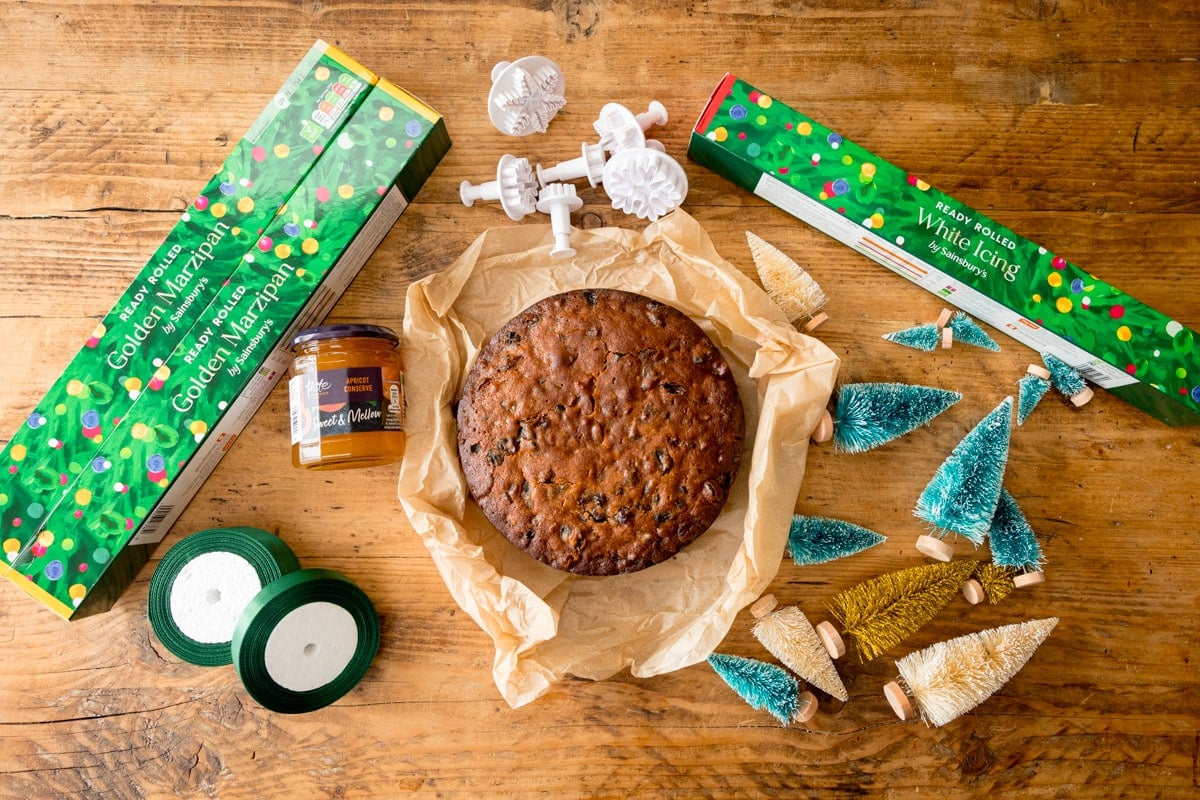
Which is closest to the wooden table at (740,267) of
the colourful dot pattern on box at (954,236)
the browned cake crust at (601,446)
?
the colourful dot pattern on box at (954,236)

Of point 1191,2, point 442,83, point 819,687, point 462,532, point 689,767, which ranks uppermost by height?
point 1191,2

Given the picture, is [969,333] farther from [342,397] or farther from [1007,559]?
[342,397]

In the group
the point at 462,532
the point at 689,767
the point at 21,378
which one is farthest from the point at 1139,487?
the point at 21,378

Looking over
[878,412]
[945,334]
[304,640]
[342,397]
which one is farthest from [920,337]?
[304,640]

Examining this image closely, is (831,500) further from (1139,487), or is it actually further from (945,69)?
(945,69)

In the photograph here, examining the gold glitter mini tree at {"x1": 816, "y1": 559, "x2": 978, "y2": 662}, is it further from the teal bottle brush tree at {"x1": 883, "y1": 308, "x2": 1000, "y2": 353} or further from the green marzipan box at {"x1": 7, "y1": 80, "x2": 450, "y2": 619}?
the green marzipan box at {"x1": 7, "y1": 80, "x2": 450, "y2": 619}

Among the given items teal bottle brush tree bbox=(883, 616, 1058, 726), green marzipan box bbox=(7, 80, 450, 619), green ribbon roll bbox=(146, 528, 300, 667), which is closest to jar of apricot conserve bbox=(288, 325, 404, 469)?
green marzipan box bbox=(7, 80, 450, 619)
